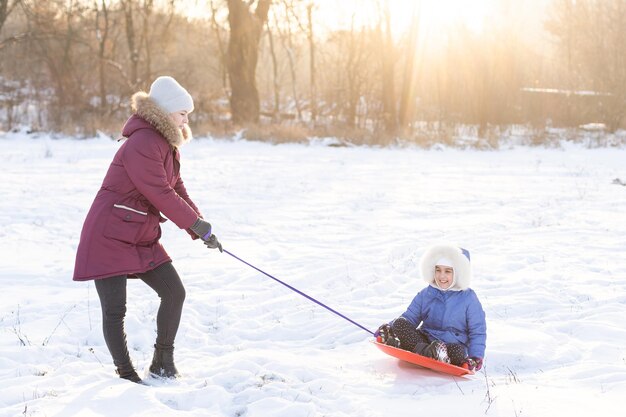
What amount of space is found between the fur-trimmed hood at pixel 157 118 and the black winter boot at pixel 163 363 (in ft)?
4.25

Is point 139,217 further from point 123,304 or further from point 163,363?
point 163,363

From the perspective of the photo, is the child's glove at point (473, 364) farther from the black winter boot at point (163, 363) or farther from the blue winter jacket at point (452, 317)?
the black winter boot at point (163, 363)

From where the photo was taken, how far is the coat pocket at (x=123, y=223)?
363 cm

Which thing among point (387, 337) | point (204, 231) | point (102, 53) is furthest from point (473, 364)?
point (102, 53)

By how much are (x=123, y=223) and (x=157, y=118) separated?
63cm

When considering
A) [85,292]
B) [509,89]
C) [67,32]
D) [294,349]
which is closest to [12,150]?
[67,32]

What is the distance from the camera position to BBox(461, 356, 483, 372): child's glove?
421 centimetres

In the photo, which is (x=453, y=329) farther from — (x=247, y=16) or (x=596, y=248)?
(x=247, y=16)

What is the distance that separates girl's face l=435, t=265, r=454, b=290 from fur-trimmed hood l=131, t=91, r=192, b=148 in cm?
200

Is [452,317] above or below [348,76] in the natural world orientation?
below

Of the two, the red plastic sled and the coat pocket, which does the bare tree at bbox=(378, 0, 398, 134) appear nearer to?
the red plastic sled

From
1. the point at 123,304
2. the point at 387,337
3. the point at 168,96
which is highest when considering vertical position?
the point at 168,96

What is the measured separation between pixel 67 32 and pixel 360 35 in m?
12.6

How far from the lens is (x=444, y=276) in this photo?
452cm
